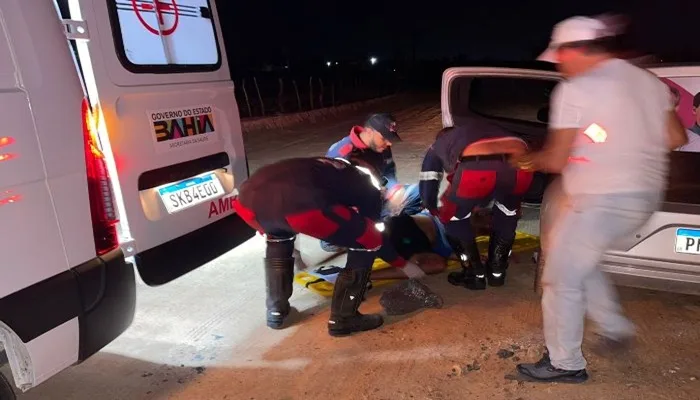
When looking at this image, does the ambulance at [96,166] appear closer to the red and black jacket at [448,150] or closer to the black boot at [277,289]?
the black boot at [277,289]

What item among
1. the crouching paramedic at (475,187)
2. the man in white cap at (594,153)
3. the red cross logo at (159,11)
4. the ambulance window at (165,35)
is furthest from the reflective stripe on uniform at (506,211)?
the red cross logo at (159,11)

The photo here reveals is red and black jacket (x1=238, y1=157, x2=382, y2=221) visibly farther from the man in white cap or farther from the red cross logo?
the man in white cap

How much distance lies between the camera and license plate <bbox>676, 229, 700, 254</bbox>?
2717 millimetres

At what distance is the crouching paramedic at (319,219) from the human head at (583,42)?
1.27 metres

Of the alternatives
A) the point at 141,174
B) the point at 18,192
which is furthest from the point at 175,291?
the point at 18,192

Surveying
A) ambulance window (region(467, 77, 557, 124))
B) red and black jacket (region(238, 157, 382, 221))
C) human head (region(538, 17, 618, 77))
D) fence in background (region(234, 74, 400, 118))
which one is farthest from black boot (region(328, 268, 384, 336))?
ambulance window (region(467, 77, 557, 124))

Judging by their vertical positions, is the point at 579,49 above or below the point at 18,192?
above

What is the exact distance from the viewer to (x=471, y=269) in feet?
12.6

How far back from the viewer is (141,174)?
8.28 ft

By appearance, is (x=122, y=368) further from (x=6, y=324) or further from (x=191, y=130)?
(x=191, y=130)

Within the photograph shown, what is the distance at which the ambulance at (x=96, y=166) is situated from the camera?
1.94 meters

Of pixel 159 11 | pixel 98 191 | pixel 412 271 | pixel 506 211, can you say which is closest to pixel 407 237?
pixel 412 271

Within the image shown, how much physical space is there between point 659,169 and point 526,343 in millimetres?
1190

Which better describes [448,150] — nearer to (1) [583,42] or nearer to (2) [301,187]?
(2) [301,187]
